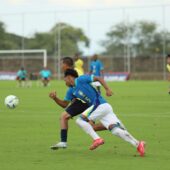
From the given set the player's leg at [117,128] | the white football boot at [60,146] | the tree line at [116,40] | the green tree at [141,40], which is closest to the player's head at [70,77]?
the player's leg at [117,128]

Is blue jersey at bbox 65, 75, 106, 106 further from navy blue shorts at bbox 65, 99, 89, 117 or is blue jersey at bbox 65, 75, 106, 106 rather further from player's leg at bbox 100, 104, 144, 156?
player's leg at bbox 100, 104, 144, 156

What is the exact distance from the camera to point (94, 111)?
1288 centimetres

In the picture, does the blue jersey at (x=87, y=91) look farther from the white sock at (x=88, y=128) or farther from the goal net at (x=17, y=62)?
the goal net at (x=17, y=62)

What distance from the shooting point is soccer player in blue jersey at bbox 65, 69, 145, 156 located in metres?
12.6

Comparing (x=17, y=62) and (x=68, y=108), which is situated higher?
(x=17, y=62)

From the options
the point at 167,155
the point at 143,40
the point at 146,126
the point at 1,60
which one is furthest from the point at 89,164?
the point at 143,40

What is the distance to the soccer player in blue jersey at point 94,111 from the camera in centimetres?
1261

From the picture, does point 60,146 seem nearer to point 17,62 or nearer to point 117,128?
point 117,128

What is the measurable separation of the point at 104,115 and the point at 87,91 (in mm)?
585

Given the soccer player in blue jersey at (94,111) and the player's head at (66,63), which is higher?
the player's head at (66,63)

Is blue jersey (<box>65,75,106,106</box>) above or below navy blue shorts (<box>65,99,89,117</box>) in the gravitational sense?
above

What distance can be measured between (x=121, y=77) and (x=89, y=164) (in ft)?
195

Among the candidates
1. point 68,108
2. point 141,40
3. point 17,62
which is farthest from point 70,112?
point 141,40

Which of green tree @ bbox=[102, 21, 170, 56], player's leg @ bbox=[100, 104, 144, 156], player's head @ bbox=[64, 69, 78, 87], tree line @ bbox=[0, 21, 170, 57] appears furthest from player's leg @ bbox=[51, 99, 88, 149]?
green tree @ bbox=[102, 21, 170, 56]
